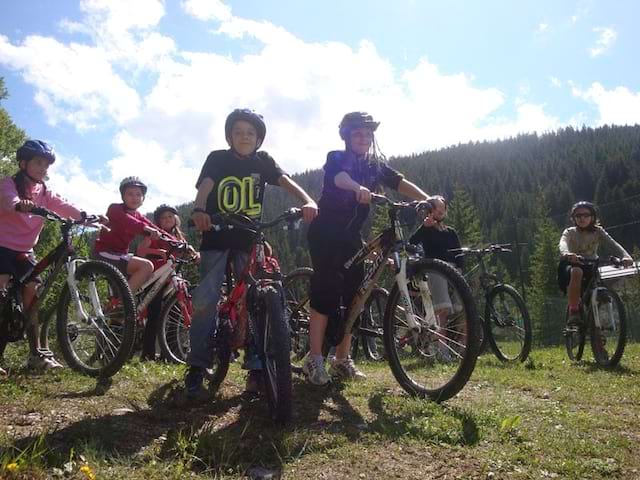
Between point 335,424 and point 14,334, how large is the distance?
360 centimetres

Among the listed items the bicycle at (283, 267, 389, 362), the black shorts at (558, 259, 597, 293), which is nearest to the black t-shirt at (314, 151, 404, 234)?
the bicycle at (283, 267, 389, 362)

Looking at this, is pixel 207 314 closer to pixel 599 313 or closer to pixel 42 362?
pixel 42 362

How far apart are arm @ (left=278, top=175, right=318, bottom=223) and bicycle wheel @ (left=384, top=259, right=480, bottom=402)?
3.03ft

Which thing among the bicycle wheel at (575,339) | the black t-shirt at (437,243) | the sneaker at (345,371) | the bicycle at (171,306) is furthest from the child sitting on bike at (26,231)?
the bicycle wheel at (575,339)

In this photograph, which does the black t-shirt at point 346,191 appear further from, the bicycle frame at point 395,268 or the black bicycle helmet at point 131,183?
the black bicycle helmet at point 131,183

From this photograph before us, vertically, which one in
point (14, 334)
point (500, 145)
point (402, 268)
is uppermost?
point (500, 145)

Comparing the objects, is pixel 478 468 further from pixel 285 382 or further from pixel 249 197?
pixel 249 197

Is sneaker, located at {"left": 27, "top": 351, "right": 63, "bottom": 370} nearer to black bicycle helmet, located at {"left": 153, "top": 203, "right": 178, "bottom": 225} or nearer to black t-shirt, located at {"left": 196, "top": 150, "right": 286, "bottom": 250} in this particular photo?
black t-shirt, located at {"left": 196, "top": 150, "right": 286, "bottom": 250}

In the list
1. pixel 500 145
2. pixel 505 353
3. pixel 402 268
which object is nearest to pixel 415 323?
pixel 402 268

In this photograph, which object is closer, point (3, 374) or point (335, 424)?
point (335, 424)

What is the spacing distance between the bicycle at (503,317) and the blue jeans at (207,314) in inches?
193

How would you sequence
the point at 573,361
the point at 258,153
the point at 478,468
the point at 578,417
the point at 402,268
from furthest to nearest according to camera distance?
the point at 573,361 → the point at 258,153 → the point at 402,268 → the point at 578,417 → the point at 478,468

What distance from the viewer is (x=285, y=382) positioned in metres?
3.44

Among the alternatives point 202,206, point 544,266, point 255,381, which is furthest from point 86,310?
point 544,266
